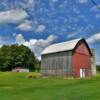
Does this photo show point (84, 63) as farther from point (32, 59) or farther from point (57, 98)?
point (32, 59)

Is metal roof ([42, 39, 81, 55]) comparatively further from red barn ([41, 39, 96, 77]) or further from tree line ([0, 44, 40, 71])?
tree line ([0, 44, 40, 71])

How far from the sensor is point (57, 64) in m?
72.3

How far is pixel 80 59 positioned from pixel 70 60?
334 cm

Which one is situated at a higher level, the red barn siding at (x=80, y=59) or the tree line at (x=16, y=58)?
the tree line at (x=16, y=58)

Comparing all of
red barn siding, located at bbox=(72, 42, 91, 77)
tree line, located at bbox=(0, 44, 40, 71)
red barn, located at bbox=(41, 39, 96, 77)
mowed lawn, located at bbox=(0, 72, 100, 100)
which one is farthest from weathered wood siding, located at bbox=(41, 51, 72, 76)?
tree line, located at bbox=(0, 44, 40, 71)

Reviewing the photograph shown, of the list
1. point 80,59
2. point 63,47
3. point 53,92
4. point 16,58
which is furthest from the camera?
point 16,58

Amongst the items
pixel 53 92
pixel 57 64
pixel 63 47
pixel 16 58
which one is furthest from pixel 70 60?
pixel 16 58

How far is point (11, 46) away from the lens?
146 metres

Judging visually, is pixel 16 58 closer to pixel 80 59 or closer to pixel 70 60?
pixel 80 59

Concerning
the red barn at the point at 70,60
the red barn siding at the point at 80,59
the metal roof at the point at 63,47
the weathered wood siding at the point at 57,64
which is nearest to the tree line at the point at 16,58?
the metal roof at the point at 63,47

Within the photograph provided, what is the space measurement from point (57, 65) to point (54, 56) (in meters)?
2.93

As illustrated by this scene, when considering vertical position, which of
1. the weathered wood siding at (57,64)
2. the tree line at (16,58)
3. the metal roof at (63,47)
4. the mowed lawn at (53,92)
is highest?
the tree line at (16,58)

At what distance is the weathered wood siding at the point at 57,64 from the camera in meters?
68.8

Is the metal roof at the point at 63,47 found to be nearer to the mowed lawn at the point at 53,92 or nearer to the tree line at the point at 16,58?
the mowed lawn at the point at 53,92
